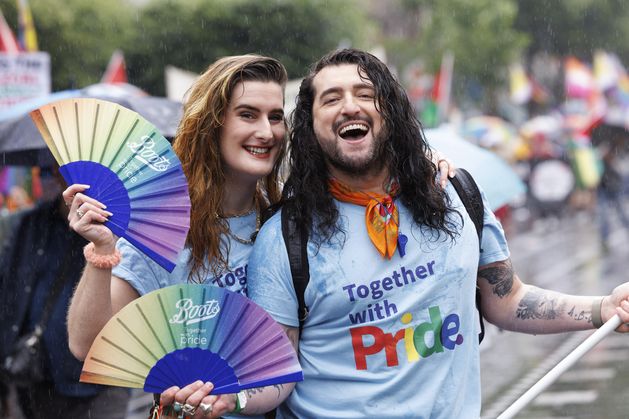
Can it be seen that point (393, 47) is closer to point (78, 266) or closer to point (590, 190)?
point (590, 190)

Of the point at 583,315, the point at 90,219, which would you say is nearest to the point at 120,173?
the point at 90,219

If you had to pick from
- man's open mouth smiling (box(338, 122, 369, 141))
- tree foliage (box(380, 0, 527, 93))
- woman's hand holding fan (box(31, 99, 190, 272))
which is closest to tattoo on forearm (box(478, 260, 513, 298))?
man's open mouth smiling (box(338, 122, 369, 141))

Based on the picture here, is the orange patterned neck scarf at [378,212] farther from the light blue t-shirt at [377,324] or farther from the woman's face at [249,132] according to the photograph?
the woman's face at [249,132]

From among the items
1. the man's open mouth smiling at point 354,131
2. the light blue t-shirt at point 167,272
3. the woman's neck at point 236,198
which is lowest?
the light blue t-shirt at point 167,272

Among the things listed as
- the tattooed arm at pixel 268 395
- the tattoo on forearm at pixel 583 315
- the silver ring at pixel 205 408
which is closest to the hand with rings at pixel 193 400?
the silver ring at pixel 205 408

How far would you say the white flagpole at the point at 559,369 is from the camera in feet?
9.77

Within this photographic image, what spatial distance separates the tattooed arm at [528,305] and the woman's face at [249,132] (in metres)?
0.76

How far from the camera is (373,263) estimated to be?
2.98 metres

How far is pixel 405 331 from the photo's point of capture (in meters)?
2.93

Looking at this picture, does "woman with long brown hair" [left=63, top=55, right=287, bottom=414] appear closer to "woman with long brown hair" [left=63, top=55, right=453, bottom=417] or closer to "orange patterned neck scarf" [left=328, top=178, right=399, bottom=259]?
"woman with long brown hair" [left=63, top=55, right=453, bottom=417]

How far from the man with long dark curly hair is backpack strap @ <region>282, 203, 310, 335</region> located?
0.04ft

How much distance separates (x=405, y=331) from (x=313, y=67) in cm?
88

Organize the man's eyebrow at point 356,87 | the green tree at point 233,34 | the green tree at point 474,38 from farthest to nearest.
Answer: the green tree at point 474,38, the green tree at point 233,34, the man's eyebrow at point 356,87

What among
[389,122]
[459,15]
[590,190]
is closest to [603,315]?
[389,122]
